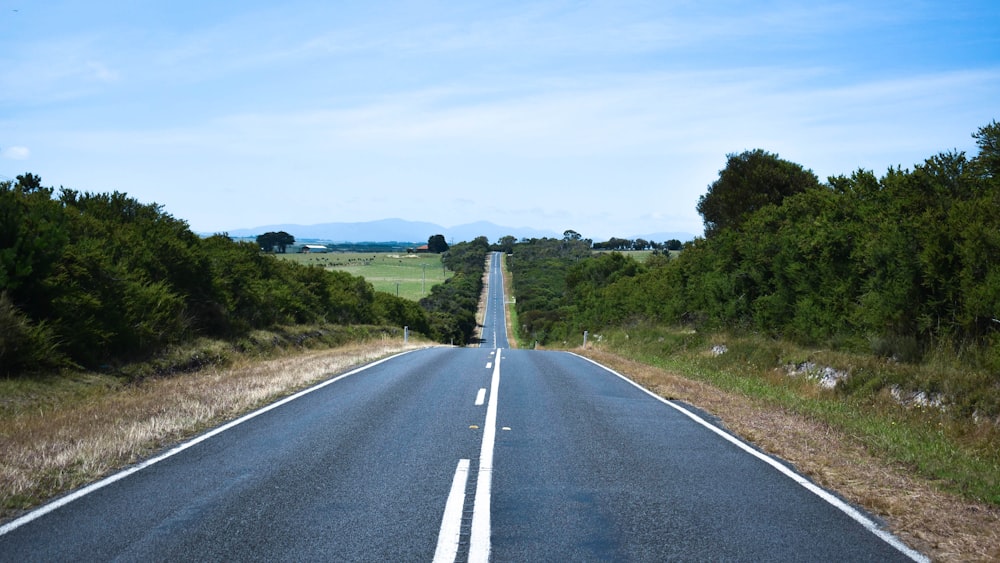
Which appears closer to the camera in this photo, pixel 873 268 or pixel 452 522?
pixel 452 522

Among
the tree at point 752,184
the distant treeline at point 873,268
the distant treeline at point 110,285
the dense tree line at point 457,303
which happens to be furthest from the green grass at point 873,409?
the dense tree line at point 457,303

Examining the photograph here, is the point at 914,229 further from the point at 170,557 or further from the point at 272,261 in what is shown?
the point at 272,261

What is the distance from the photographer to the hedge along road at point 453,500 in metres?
5.07

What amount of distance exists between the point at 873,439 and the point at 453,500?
644cm

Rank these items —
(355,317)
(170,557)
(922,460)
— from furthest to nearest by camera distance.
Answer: (355,317) → (922,460) → (170,557)

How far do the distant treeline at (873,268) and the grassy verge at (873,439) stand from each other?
1.02 meters

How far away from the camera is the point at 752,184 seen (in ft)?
125

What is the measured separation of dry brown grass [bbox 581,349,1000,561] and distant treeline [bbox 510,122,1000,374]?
3.58 meters

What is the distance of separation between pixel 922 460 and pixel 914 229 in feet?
23.1

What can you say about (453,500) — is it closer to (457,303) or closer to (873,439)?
(873,439)

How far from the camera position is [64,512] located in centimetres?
573

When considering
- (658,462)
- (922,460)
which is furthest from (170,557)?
(922,460)

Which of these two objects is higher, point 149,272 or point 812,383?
point 149,272

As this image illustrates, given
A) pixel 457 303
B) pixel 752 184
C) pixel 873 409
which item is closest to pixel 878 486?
pixel 873 409
